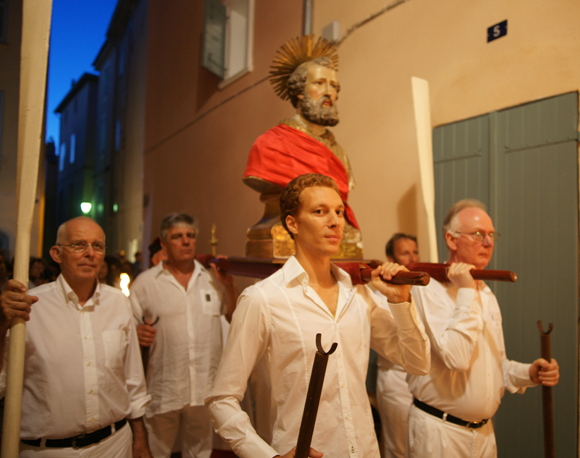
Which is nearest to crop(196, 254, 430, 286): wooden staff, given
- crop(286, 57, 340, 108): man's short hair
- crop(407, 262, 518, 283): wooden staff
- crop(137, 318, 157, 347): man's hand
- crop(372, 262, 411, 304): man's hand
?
crop(372, 262, 411, 304): man's hand

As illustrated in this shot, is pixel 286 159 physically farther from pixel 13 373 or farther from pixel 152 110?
pixel 152 110

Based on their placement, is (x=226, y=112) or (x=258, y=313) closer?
(x=258, y=313)

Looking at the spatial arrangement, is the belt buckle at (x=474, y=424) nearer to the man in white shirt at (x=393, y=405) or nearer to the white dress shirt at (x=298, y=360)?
the white dress shirt at (x=298, y=360)

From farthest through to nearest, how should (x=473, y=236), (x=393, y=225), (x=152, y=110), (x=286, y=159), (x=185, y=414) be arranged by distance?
1. (x=152, y=110)
2. (x=393, y=225)
3. (x=185, y=414)
4. (x=286, y=159)
5. (x=473, y=236)

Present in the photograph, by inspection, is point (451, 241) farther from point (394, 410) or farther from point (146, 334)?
point (146, 334)

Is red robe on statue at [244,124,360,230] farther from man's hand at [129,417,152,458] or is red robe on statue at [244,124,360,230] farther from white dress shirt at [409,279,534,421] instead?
man's hand at [129,417,152,458]

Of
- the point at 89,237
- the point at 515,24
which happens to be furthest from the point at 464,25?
the point at 89,237

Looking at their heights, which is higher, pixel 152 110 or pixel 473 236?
pixel 152 110

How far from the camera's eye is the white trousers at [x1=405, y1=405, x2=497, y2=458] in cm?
188

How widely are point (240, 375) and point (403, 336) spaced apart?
2.04 ft

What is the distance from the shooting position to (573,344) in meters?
2.65

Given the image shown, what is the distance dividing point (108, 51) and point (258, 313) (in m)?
13.3

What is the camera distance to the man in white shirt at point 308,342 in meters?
1.39

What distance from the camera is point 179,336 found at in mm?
2762
